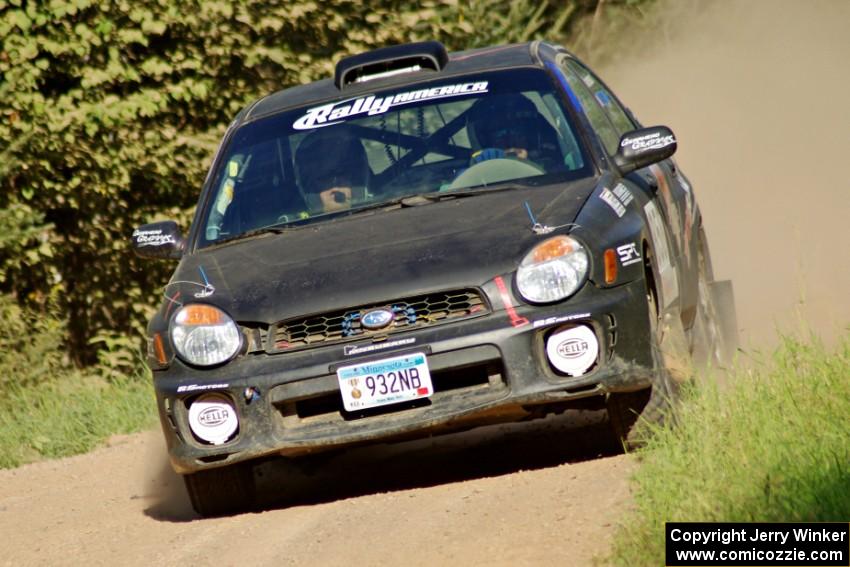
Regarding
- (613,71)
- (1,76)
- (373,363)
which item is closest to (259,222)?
(373,363)

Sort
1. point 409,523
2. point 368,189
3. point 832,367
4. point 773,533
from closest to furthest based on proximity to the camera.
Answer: point 773,533, point 409,523, point 832,367, point 368,189

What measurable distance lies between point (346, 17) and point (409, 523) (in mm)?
8064

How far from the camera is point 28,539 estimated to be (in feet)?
24.5

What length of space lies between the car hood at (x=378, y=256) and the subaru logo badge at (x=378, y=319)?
45mm

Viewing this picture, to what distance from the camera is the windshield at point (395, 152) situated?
7250mm

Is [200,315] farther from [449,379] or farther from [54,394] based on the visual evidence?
[54,394]

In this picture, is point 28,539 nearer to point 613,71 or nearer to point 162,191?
point 162,191

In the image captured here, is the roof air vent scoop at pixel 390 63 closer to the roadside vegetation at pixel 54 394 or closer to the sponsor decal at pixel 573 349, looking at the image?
the sponsor decal at pixel 573 349

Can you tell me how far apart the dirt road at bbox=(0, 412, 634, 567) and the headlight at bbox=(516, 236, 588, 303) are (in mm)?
709

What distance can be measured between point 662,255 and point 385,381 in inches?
60.8

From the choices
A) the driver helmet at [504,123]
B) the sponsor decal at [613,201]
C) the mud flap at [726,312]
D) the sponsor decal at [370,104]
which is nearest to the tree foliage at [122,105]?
the sponsor decal at [370,104]

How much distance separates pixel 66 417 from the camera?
425 inches

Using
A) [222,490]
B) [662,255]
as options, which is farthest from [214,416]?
[662,255]

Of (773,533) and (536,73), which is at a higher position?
(536,73)
